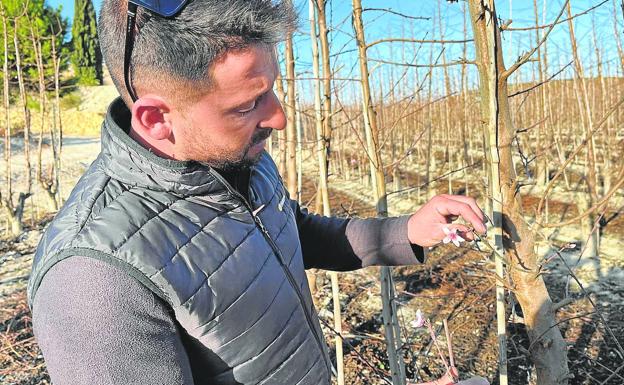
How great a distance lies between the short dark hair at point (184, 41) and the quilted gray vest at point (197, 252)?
5.2 inches

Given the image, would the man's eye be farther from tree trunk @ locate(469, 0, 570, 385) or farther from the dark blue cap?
tree trunk @ locate(469, 0, 570, 385)

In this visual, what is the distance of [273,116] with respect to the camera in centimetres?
98

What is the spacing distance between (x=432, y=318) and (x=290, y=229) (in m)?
3.65

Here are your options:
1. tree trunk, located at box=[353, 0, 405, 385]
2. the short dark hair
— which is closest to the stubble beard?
the short dark hair

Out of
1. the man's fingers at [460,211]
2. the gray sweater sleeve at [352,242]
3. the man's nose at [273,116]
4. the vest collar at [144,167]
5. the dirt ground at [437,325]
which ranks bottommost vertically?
the dirt ground at [437,325]

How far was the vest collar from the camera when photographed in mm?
899

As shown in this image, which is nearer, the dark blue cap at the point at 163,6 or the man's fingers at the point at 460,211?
the dark blue cap at the point at 163,6

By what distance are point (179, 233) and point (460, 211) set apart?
0.70m

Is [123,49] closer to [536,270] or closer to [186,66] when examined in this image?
[186,66]

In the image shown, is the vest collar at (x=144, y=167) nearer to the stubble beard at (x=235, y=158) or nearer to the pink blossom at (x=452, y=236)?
the stubble beard at (x=235, y=158)

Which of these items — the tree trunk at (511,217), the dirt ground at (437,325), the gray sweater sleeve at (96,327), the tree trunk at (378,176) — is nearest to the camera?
the gray sweater sleeve at (96,327)

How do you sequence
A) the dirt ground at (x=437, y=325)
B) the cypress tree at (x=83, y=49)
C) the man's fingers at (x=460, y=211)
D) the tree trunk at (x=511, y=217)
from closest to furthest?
the man's fingers at (x=460, y=211) < the tree trunk at (x=511, y=217) < the dirt ground at (x=437, y=325) < the cypress tree at (x=83, y=49)

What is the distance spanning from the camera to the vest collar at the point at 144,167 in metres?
0.90

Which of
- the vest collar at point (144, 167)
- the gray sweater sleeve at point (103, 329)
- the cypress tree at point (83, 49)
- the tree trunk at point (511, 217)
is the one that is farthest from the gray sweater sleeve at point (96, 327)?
the cypress tree at point (83, 49)
